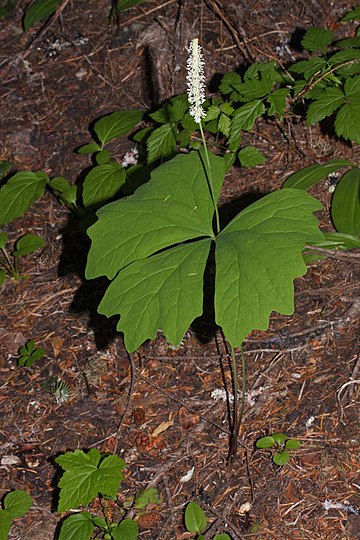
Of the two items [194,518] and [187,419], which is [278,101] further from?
[194,518]

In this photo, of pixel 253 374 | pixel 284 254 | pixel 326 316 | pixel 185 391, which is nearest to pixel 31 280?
pixel 185 391

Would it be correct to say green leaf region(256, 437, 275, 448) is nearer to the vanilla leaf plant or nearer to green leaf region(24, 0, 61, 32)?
the vanilla leaf plant

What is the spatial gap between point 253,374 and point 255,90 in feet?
4.77

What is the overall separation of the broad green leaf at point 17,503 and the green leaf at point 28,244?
4.46ft

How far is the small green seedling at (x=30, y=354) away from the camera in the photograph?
3242 millimetres

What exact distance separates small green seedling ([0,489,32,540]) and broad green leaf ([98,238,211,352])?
1.05m

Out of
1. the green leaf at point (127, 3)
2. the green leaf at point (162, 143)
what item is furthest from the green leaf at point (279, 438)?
the green leaf at point (127, 3)

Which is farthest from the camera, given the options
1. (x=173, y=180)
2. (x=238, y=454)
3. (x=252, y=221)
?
(x=238, y=454)

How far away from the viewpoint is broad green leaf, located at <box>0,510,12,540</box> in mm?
2635

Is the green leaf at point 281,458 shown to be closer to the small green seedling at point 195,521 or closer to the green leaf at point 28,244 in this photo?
the small green seedling at point 195,521

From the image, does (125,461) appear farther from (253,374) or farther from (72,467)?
(253,374)

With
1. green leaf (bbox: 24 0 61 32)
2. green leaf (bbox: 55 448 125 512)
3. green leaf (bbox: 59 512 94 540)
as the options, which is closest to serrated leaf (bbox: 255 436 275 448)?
green leaf (bbox: 55 448 125 512)

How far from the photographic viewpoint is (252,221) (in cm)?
222

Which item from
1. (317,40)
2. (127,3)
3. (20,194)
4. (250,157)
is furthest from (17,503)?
(127,3)
